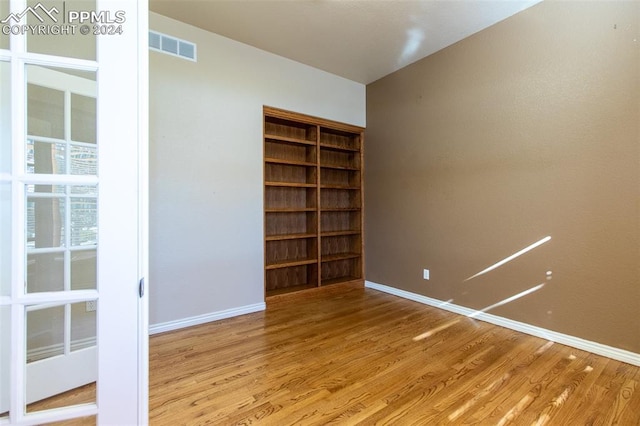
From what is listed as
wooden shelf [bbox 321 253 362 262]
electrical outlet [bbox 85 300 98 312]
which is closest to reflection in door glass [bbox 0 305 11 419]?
electrical outlet [bbox 85 300 98 312]

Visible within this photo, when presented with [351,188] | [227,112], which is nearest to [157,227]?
[227,112]

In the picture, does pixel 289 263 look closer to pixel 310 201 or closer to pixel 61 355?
pixel 310 201

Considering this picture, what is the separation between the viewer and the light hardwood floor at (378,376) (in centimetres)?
162

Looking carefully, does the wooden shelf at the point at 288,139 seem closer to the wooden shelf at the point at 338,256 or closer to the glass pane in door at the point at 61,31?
Answer: the wooden shelf at the point at 338,256

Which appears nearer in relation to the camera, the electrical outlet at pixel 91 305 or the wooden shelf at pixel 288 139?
the electrical outlet at pixel 91 305

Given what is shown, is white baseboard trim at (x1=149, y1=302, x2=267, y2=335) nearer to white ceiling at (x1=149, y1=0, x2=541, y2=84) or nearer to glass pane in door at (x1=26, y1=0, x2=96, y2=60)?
glass pane in door at (x1=26, y1=0, x2=96, y2=60)

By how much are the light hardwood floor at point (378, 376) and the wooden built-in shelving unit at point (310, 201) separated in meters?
1.05

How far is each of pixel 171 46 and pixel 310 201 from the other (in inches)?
90.1

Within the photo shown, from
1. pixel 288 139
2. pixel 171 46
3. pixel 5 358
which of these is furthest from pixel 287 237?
pixel 5 358

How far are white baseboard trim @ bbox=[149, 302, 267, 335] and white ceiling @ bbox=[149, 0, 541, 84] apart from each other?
290 centimetres

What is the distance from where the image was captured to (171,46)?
274 cm

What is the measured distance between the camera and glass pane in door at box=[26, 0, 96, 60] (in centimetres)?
97

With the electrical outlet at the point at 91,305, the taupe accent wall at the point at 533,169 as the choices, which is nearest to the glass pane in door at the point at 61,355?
the electrical outlet at the point at 91,305

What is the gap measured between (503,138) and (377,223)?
1838 mm
